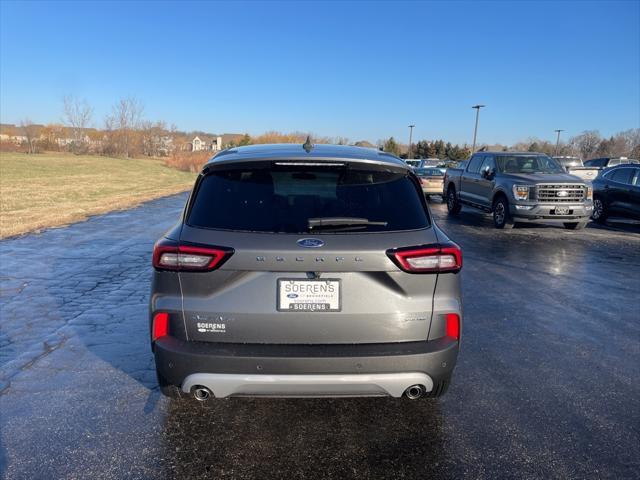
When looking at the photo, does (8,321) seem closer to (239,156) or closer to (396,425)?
(239,156)

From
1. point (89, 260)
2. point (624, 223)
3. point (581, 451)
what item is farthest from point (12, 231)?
point (624, 223)

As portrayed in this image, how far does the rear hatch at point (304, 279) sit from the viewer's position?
2871 millimetres

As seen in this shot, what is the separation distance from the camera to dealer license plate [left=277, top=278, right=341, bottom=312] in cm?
289

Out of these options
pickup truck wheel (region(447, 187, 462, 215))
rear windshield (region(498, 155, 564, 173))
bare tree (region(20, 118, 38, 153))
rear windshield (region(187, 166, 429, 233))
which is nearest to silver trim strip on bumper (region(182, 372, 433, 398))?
rear windshield (region(187, 166, 429, 233))

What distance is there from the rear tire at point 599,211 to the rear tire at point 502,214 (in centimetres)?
377

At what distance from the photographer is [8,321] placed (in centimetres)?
535

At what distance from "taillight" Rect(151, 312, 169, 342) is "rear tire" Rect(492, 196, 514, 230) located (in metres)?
11.1

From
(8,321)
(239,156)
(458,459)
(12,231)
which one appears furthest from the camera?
(12,231)

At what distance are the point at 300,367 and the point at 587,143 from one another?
104791mm

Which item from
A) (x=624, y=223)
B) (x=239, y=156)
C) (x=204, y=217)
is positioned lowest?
(x=624, y=223)

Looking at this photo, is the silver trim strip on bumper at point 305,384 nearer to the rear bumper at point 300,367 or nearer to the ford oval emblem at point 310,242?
the rear bumper at point 300,367

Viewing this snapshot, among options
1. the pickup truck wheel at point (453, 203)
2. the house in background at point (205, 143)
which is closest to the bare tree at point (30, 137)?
the house in background at point (205, 143)

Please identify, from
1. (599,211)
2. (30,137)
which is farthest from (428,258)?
(30,137)

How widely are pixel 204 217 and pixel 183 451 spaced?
145 centimetres
